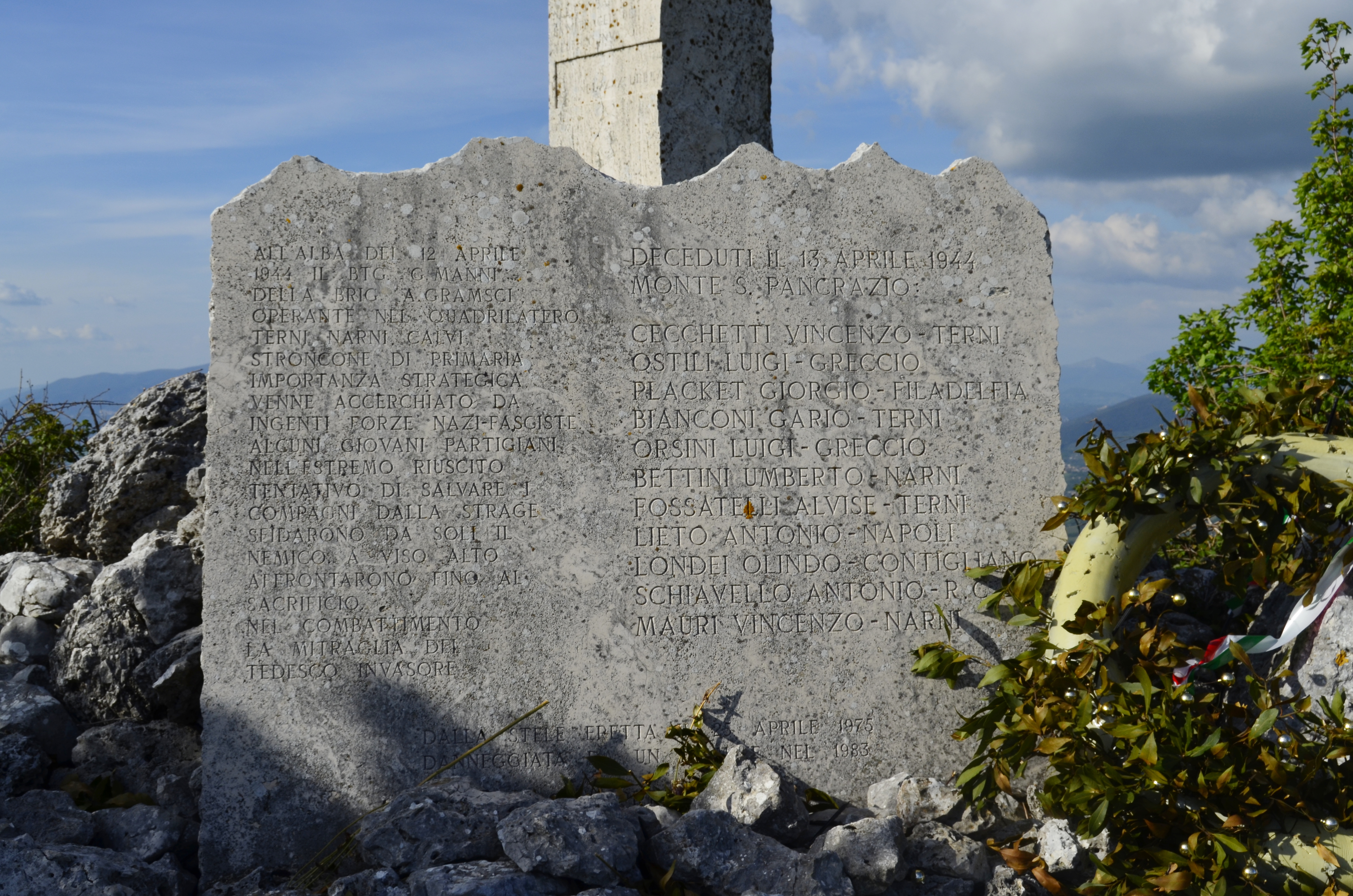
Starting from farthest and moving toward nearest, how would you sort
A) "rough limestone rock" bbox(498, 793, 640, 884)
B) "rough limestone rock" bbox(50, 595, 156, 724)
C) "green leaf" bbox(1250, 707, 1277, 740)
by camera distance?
"rough limestone rock" bbox(50, 595, 156, 724)
"green leaf" bbox(1250, 707, 1277, 740)
"rough limestone rock" bbox(498, 793, 640, 884)

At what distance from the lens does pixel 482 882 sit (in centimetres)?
303

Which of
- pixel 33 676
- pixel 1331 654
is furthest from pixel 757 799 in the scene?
pixel 33 676

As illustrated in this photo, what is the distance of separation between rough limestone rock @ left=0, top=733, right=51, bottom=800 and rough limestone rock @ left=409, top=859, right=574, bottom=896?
1.97 metres

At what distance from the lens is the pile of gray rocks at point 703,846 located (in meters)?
3.15

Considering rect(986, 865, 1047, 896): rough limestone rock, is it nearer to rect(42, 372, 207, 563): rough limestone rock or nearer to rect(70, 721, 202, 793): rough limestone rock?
rect(70, 721, 202, 793): rough limestone rock

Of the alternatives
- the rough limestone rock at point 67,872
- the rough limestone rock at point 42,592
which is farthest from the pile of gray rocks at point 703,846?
the rough limestone rock at point 42,592

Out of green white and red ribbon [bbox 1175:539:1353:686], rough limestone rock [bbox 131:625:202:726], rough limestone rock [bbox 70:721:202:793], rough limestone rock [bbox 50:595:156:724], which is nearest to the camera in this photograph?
green white and red ribbon [bbox 1175:539:1353:686]

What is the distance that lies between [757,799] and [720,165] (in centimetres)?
256

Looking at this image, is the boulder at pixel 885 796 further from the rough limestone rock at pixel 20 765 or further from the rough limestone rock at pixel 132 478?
the rough limestone rock at pixel 132 478

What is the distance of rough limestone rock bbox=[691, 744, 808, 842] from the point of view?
3564 mm

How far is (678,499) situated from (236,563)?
1.82 meters

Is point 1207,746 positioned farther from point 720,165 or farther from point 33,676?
point 33,676

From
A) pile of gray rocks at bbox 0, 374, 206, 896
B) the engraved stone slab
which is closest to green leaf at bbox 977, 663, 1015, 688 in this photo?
the engraved stone slab

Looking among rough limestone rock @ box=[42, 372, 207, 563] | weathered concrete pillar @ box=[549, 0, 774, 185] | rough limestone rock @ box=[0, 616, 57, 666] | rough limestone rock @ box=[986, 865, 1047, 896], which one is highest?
weathered concrete pillar @ box=[549, 0, 774, 185]
